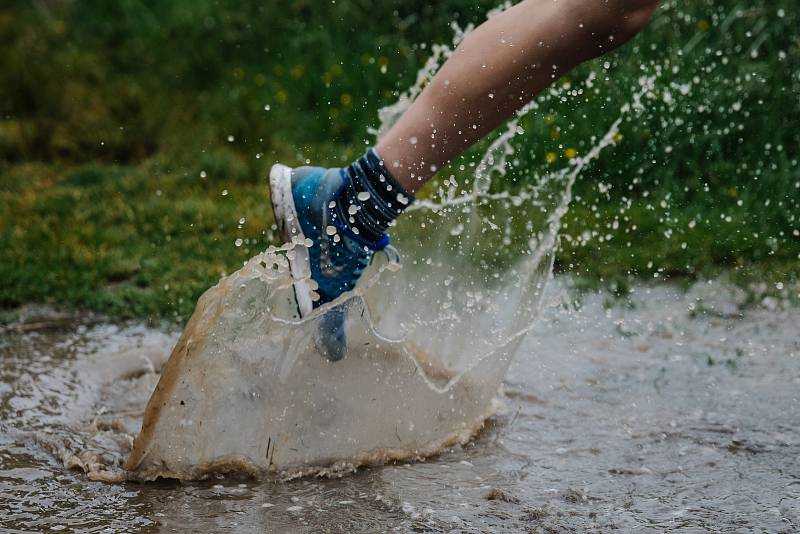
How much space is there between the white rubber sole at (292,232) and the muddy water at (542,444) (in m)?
0.46

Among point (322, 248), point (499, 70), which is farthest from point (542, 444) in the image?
point (499, 70)

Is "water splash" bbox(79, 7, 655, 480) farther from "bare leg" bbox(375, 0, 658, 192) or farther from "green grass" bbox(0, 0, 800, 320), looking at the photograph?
"green grass" bbox(0, 0, 800, 320)

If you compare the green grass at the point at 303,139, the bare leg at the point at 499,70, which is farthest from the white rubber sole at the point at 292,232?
the green grass at the point at 303,139

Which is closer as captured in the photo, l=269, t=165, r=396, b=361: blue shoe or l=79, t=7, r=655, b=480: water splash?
l=79, t=7, r=655, b=480: water splash

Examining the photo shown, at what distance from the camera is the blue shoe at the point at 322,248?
8.73ft

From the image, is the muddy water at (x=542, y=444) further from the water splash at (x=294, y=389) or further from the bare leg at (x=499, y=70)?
the bare leg at (x=499, y=70)

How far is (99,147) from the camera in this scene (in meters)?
6.08

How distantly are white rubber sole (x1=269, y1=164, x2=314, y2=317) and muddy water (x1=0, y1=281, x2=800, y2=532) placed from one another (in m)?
0.46

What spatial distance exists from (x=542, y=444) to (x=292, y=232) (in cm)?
86

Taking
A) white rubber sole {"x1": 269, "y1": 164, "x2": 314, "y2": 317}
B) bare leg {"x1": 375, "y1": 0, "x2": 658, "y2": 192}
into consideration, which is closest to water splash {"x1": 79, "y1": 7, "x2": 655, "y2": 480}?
white rubber sole {"x1": 269, "y1": 164, "x2": 314, "y2": 317}

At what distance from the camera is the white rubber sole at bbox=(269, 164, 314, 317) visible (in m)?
2.66

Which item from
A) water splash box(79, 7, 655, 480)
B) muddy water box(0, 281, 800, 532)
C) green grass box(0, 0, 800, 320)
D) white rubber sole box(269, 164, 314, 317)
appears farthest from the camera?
green grass box(0, 0, 800, 320)

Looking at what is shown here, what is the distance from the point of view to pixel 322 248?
2.70 metres

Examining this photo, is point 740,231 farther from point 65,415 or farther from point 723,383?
point 65,415
